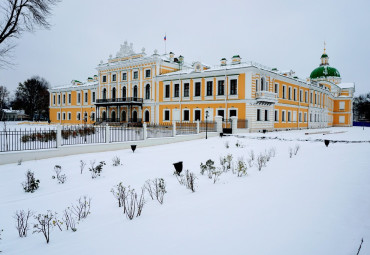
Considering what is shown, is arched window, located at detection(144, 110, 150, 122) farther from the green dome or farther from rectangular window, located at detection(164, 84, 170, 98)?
the green dome

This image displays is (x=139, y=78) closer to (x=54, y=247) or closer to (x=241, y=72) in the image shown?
(x=241, y=72)

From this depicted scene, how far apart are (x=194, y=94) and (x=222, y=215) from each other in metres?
26.4

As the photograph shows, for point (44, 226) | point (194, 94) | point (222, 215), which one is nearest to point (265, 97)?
point (194, 94)

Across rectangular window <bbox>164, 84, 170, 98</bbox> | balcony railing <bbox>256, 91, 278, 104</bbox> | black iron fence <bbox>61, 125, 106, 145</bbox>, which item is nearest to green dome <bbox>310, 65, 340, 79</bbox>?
balcony railing <bbox>256, 91, 278, 104</bbox>

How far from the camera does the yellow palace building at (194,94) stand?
86.9 feet

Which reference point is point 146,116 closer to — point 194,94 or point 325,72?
point 194,94

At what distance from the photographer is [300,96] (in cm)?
3519

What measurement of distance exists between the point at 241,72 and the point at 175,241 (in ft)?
80.9

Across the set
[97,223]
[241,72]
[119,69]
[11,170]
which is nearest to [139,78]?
[119,69]

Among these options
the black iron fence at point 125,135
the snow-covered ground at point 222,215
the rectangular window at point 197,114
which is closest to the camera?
the snow-covered ground at point 222,215

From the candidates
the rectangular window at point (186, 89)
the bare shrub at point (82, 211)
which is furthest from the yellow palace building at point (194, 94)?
the bare shrub at point (82, 211)

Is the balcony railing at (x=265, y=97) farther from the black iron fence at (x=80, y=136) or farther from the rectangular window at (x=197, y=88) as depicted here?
the black iron fence at (x=80, y=136)

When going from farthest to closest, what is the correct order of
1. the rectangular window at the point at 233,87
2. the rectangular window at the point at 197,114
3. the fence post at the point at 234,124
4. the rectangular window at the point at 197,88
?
the rectangular window at the point at 197,88, the rectangular window at the point at 197,114, the rectangular window at the point at 233,87, the fence post at the point at 234,124

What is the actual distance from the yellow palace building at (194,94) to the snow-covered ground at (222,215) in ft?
63.0
